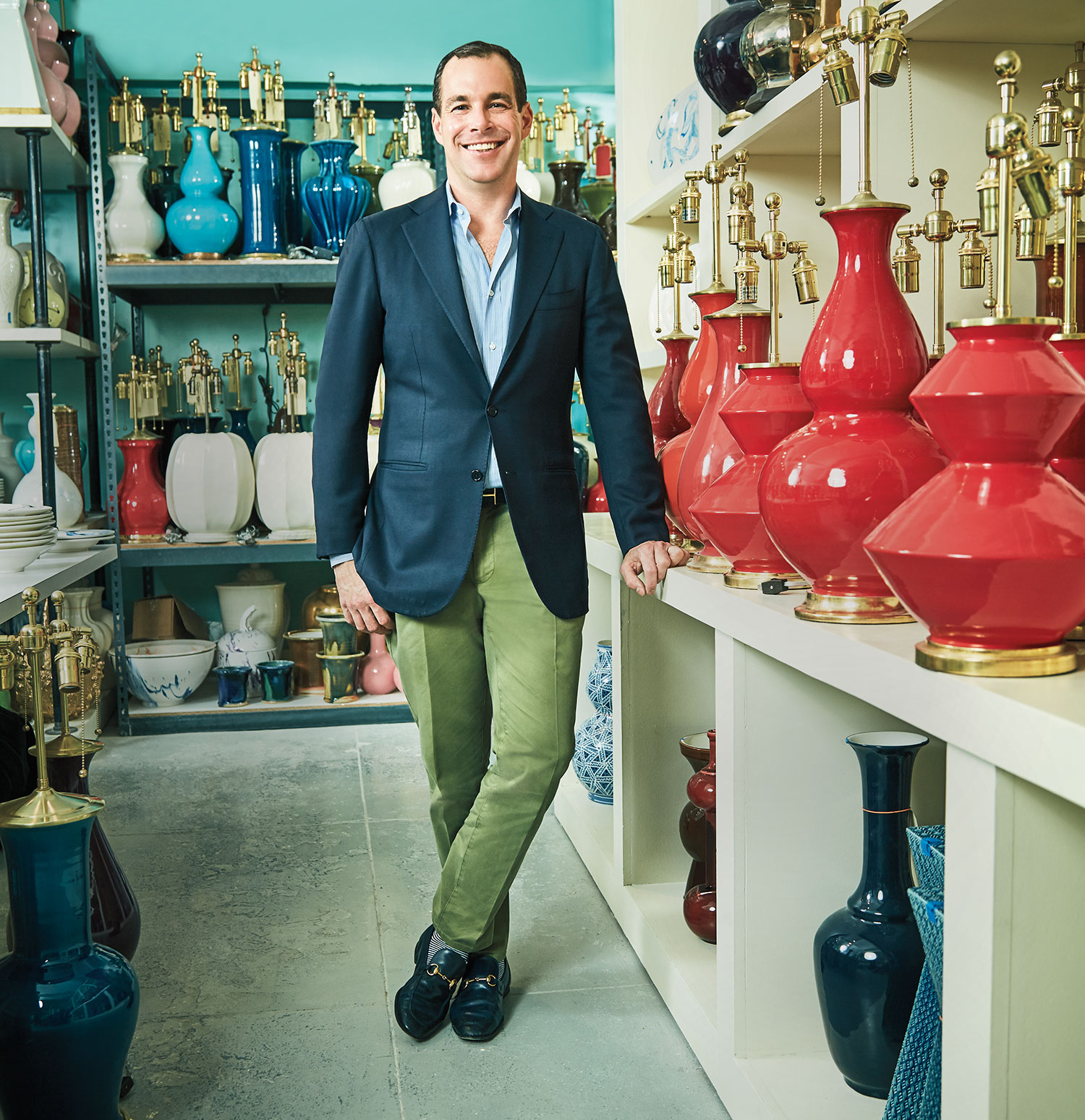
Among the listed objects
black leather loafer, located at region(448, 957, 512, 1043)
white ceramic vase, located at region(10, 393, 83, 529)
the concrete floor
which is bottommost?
the concrete floor

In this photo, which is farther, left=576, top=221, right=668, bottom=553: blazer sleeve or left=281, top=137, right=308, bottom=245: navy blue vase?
left=281, top=137, right=308, bottom=245: navy blue vase

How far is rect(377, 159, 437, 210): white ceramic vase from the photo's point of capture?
3.61 m

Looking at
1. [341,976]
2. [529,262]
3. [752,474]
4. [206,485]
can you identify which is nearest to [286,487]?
[206,485]

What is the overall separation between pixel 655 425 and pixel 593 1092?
42.1 inches

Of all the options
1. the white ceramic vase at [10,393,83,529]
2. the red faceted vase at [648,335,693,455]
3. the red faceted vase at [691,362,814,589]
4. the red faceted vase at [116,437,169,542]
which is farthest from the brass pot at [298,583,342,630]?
the red faceted vase at [691,362,814,589]

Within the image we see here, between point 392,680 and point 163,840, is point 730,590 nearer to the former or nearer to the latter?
point 163,840

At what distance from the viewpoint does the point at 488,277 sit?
5.43ft

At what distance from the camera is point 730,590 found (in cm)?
142

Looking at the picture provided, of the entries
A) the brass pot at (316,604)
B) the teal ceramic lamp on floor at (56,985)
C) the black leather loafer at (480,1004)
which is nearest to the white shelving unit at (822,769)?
the black leather loafer at (480,1004)

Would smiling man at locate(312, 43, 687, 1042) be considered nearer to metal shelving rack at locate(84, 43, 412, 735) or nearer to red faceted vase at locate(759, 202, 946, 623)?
red faceted vase at locate(759, 202, 946, 623)

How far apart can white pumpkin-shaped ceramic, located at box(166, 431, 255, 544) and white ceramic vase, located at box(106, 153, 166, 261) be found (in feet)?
1.88

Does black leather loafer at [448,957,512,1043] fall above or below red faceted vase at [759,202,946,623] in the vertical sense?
below

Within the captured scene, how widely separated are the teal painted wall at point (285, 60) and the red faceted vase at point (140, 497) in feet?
1.31

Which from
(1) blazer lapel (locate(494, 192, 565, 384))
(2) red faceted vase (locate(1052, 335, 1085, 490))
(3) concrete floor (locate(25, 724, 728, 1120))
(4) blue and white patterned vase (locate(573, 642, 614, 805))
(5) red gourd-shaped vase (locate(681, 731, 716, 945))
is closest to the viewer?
(2) red faceted vase (locate(1052, 335, 1085, 490))
